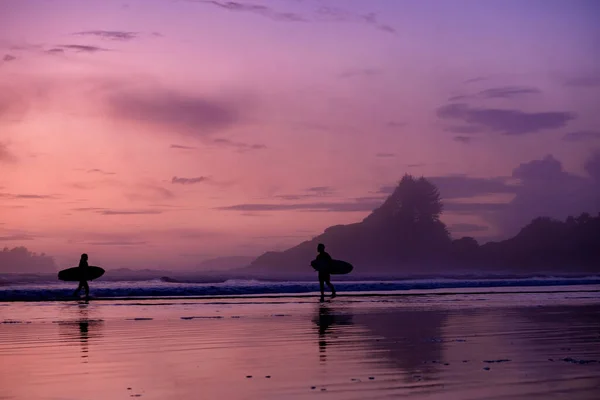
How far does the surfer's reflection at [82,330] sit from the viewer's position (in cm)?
1508

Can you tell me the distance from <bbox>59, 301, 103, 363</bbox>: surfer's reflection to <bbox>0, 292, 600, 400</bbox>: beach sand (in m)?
0.03

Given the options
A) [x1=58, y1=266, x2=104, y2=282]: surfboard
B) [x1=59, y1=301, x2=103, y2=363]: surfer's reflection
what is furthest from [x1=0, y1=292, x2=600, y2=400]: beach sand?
[x1=58, y1=266, x2=104, y2=282]: surfboard

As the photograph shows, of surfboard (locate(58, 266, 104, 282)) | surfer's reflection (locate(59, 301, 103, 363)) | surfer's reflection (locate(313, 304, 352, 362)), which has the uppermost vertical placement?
surfboard (locate(58, 266, 104, 282))

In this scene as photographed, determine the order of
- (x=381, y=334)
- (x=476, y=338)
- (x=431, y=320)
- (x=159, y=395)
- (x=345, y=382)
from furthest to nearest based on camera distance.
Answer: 1. (x=431, y=320)
2. (x=381, y=334)
3. (x=476, y=338)
4. (x=345, y=382)
5. (x=159, y=395)

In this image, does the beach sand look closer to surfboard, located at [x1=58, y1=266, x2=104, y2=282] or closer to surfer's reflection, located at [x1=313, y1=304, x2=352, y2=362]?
surfer's reflection, located at [x1=313, y1=304, x2=352, y2=362]

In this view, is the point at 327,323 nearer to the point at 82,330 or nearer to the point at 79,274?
the point at 82,330

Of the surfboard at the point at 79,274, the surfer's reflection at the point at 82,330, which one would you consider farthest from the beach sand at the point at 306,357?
the surfboard at the point at 79,274

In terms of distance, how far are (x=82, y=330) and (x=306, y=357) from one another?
7.93m

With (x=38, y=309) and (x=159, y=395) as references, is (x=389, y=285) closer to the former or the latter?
(x=38, y=309)

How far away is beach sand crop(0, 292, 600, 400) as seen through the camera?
9.56m

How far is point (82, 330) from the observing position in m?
18.7

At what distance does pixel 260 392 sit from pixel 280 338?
6661mm

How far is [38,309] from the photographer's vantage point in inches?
1125

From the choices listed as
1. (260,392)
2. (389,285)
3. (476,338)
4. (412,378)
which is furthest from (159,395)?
(389,285)
